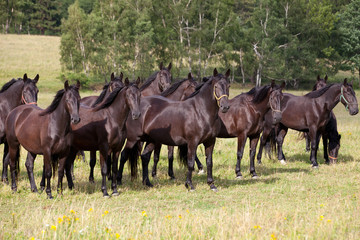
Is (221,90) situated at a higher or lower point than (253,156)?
higher

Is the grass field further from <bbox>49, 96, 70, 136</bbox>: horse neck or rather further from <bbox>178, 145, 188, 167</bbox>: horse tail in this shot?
<bbox>49, 96, 70, 136</bbox>: horse neck

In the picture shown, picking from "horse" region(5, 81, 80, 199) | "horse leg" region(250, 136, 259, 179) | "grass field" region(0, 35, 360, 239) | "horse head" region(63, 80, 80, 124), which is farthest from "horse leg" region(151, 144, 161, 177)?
"horse head" region(63, 80, 80, 124)

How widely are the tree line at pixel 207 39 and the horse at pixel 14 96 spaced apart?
35.5 m

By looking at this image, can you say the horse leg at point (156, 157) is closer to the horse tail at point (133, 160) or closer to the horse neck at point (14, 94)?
the horse tail at point (133, 160)

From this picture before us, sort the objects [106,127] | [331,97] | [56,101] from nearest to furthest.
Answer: [56,101], [106,127], [331,97]

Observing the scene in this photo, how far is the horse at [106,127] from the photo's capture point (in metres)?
9.14

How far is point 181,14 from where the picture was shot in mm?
46719

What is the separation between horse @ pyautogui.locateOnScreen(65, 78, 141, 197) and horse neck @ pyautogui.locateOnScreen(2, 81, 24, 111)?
191cm

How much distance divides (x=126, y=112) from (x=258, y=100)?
3.80 meters

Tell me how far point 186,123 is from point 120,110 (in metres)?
1.47

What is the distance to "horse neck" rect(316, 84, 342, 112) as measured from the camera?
1284 centimetres

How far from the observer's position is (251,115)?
37.3 feet

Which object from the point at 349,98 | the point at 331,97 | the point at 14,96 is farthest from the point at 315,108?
the point at 14,96

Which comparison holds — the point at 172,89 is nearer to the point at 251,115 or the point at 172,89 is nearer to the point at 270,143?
the point at 251,115
